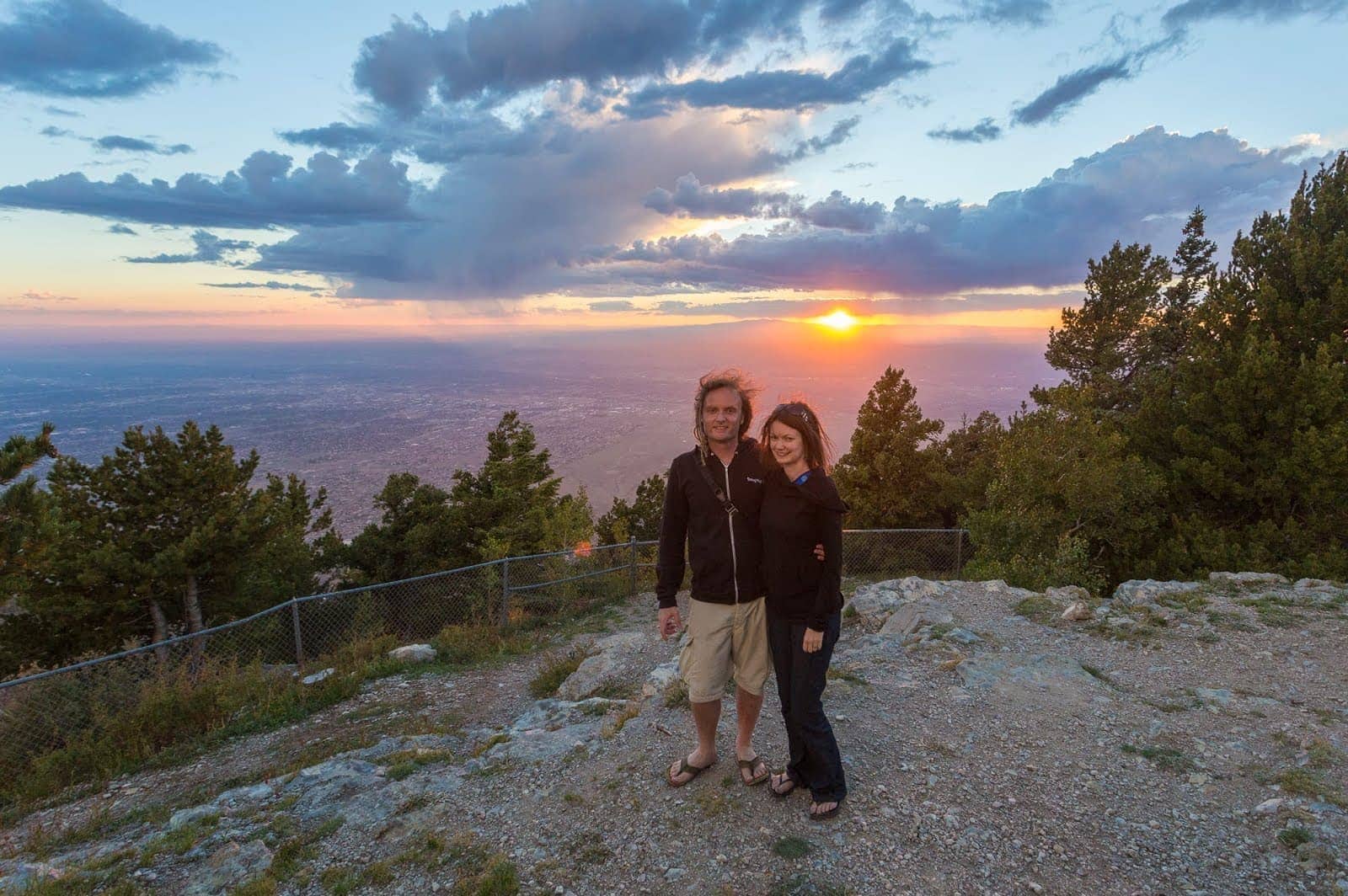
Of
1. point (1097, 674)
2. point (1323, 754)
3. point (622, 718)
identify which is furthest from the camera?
point (1097, 674)

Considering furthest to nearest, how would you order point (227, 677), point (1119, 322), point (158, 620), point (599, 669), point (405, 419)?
point (405, 419)
point (1119, 322)
point (158, 620)
point (599, 669)
point (227, 677)

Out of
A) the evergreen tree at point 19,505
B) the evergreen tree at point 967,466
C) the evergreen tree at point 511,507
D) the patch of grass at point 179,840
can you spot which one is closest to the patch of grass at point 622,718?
the patch of grass at point 179,840

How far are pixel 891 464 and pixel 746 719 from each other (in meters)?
18.3

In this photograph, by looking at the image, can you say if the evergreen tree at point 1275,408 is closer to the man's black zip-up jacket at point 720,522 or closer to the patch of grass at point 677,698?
the patch of grass at point 677,698

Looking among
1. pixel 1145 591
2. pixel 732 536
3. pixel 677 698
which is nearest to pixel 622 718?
pixel 677 698

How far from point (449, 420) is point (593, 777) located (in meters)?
141

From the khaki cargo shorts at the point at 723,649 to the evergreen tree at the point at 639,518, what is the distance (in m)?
22.3

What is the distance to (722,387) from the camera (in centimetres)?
322

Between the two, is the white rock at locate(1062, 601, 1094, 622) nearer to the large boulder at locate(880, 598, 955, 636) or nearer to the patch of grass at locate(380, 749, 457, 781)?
the large boulder at locate(880, 598, 955, 636)

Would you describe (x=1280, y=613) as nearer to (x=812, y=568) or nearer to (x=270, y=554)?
(x=812, y=568)

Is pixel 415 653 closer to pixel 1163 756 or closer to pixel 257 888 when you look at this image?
pixel 257 888

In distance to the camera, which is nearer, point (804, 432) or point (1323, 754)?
point (804, 432)

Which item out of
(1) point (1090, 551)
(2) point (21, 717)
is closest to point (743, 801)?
(2) point (21, 717)

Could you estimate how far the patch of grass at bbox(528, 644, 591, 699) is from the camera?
7328mm
